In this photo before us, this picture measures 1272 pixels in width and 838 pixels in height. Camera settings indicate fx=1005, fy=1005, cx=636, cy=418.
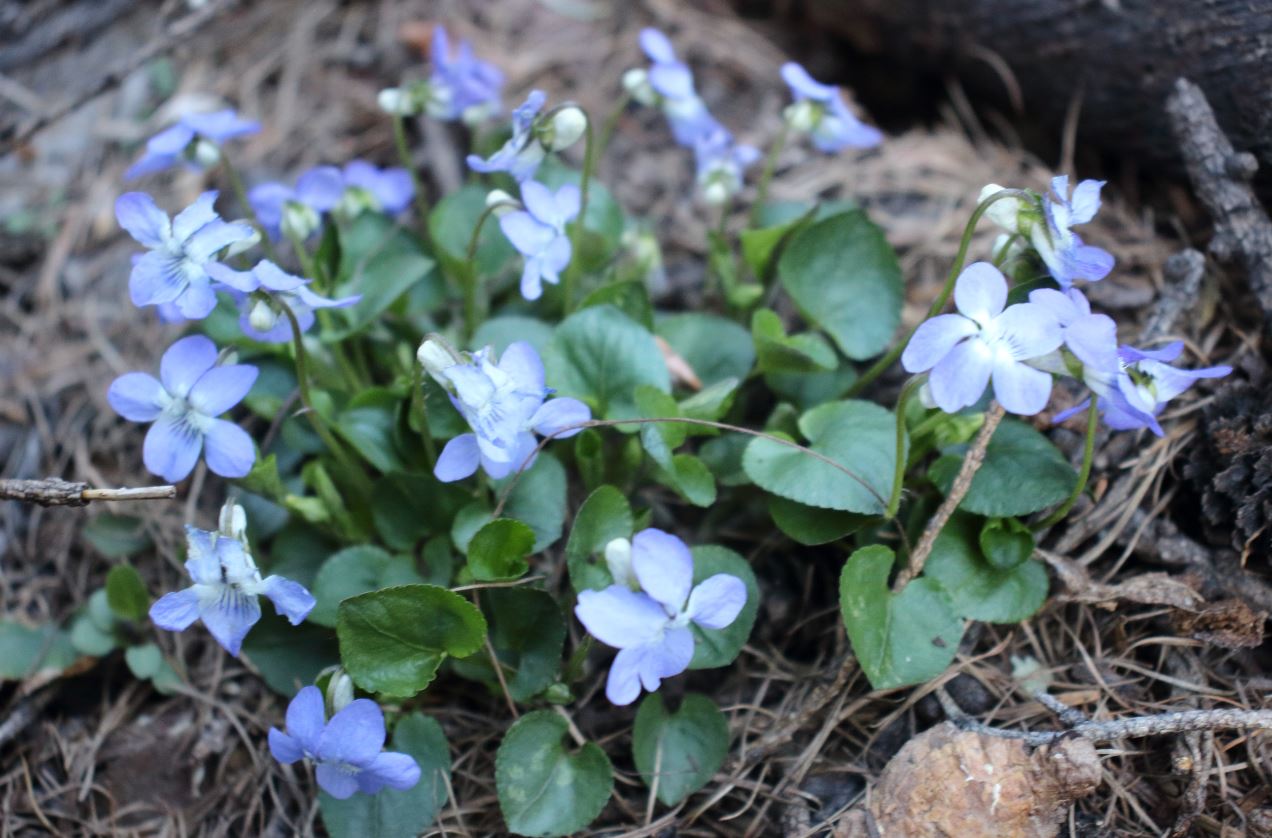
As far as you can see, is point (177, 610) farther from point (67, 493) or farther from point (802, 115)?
point (802, 115)

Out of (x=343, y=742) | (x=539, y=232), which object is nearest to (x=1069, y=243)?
(x=539, y=232)

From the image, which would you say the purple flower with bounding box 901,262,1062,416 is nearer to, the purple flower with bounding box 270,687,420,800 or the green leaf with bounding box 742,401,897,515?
the green leaf with bounding box 742,401,897,515

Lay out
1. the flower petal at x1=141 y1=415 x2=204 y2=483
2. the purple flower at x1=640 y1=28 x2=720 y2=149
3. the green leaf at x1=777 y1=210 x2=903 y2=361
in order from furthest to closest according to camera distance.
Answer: the purple flower at x1=640 y1=28 x2=720 y2=149 → the green leaf at x1=777 y1=210 x2=903 y2=361 → the flower petal at x1=141 y1=415 x2=204 y2=483

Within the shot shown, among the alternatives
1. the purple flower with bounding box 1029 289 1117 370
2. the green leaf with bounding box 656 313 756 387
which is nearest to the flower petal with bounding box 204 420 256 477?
the green leaf with bounding box 656 313 756 387

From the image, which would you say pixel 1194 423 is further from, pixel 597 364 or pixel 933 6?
pixel 933 6

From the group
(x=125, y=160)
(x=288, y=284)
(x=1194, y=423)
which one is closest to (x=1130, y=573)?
(x=1194, y=423)

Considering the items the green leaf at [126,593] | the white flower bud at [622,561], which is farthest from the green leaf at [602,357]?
the green leaf at [126,593]
